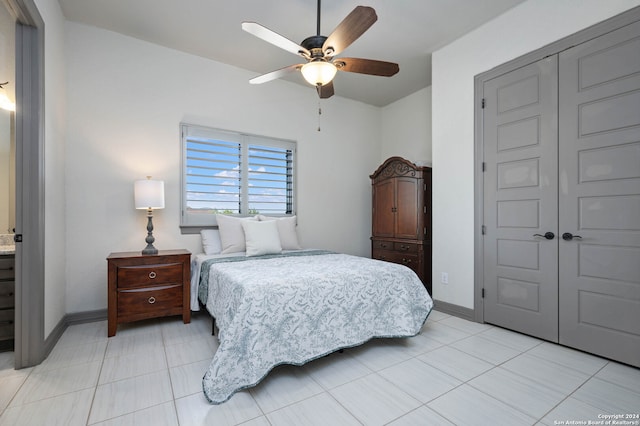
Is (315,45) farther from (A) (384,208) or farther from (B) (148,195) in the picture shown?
(A) (384,208)

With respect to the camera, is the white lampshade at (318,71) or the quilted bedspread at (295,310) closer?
the quilted bedspread at (295,310)

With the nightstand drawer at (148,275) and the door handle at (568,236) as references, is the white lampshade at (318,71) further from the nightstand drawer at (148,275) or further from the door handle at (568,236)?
the door handle at (568,236)

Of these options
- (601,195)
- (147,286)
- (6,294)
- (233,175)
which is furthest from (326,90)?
(6,294)

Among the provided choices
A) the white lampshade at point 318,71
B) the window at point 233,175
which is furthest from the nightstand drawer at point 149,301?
the white lampshade at point 318,71

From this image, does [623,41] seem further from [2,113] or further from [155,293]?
[2,113]

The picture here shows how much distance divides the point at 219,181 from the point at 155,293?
146 centimetres

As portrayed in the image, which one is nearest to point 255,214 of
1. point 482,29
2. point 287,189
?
point 287,189

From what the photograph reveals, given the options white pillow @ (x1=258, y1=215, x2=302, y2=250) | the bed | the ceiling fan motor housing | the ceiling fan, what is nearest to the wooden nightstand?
the bed

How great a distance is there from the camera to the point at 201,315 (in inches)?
129

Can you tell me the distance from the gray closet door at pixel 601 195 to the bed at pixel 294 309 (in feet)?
3.95

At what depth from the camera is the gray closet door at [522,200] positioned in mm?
2570

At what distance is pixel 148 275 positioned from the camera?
9.17 ft

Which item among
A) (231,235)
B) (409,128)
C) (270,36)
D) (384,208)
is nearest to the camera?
(270,36)

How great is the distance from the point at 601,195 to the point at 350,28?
2243 millimetres
